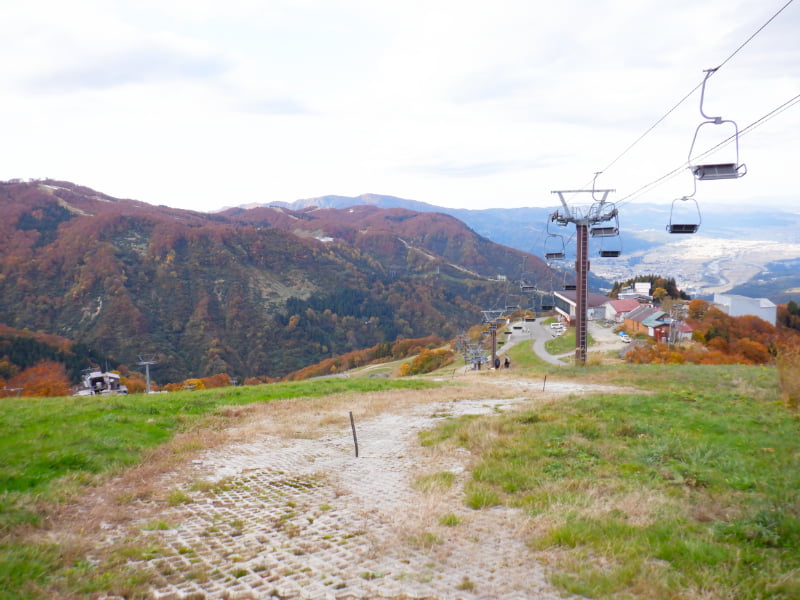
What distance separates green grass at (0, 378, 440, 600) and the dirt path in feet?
1.91

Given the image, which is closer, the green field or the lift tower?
the green field

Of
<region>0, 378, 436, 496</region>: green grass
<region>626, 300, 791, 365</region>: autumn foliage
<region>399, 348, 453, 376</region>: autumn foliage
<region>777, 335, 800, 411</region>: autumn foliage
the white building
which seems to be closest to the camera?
<region>0, 378, 436, 496</region>: green grass

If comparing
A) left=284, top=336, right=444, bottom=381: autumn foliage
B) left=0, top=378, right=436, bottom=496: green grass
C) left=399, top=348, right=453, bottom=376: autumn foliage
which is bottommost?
left=284, top=336, right=444, bottom=381: autumn foliage

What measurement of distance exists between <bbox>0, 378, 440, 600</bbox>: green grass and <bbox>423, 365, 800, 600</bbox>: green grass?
496 centimetres

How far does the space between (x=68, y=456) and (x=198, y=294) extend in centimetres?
15034

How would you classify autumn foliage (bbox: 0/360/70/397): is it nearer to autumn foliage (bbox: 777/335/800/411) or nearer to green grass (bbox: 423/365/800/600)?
green grass (bbox: 423/365/800/600)

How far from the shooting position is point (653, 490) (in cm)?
730

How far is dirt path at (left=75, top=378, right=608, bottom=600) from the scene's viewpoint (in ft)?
16.2

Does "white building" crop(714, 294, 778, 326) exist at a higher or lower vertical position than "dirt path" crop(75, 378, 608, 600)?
lower

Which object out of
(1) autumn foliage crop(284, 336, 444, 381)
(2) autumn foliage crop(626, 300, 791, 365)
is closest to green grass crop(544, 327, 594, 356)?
(2) autumn foliage crop(626, 300, 791, 365)

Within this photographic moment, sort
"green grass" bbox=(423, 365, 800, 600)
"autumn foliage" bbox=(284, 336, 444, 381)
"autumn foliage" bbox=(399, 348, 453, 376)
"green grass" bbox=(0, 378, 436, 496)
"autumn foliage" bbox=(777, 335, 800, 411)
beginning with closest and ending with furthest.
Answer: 1. "green grass" bbox=(423, 365, 800, 600)
2. "green grass" bbox=(0, 378, 436, 496)
3. "autumn foliage" bbox=(777, 335, 800, 411)
4. "autumn foliage" bbox=(399, 348, 453, 376)
5. "autumn foliage" bbox=(284, 336, 444, 381)

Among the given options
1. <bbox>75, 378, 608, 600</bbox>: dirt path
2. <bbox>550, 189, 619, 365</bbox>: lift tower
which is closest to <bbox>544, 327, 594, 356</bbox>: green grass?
<bbox>550, 189, 619, 365</bbox>: lift tower

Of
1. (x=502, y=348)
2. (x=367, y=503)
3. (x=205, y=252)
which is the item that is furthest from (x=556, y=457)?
(x=205, y=252)

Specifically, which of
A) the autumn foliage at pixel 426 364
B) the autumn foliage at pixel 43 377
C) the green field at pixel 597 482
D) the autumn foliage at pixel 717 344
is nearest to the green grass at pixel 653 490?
the green field at pixel 597 482
